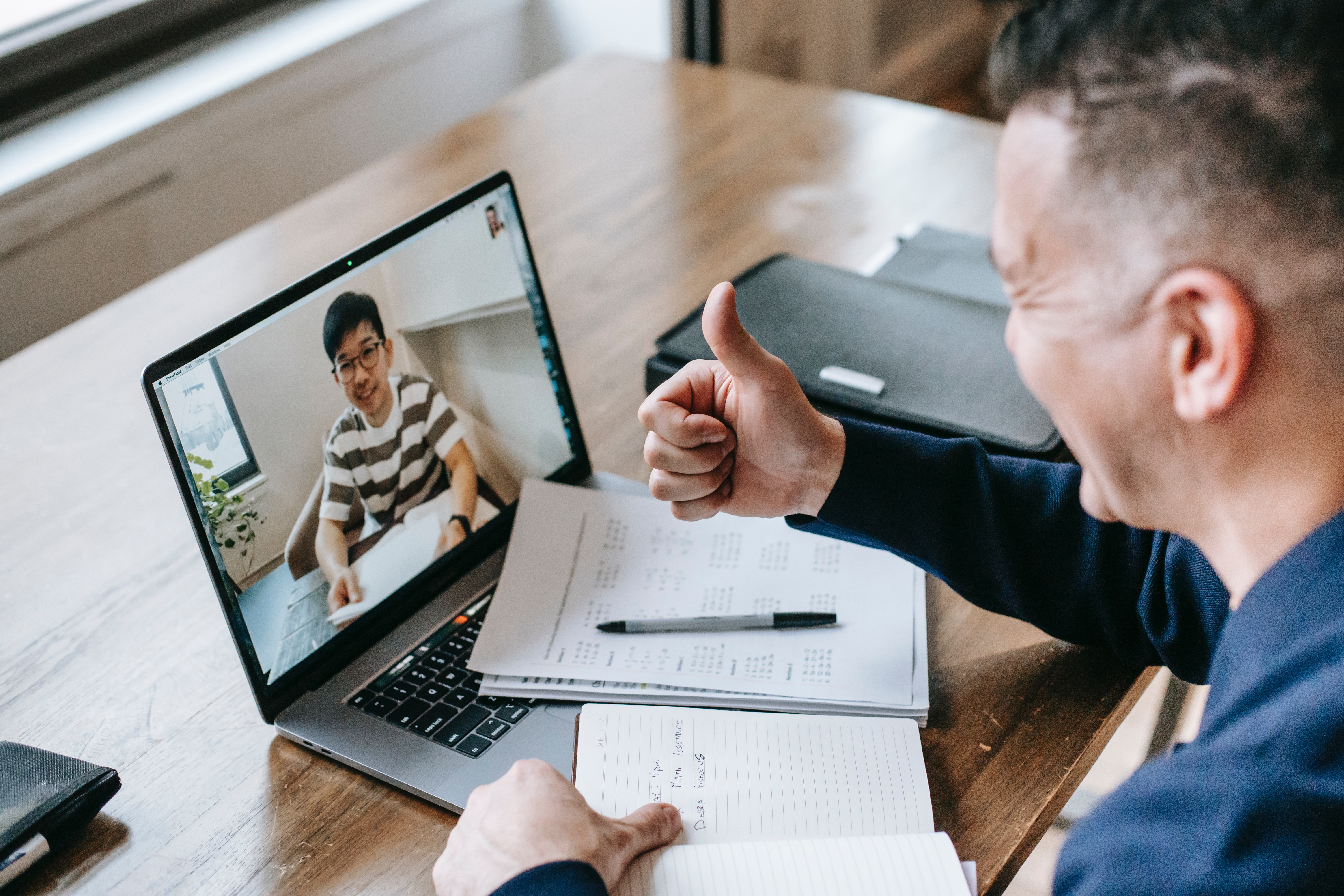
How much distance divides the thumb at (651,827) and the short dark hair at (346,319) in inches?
14.9

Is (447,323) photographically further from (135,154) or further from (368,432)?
(135,154)

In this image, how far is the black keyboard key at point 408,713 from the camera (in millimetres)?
795

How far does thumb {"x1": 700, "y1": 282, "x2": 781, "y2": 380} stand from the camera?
814 millimetres

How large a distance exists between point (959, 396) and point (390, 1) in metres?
1.99

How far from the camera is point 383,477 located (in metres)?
0.84

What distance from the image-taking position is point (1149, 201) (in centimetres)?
51

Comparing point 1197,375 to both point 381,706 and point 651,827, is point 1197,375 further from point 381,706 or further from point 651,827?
point 381,706

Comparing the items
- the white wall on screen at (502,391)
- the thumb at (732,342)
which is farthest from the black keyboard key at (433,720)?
the thumb at (732,342)

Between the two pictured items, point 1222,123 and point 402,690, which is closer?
point 1222,123

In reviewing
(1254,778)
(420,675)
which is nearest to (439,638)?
(420,675)

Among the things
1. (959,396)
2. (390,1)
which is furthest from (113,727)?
(390,1)

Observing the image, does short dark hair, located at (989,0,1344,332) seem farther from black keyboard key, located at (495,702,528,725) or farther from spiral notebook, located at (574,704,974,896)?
black keyboard key, located at (495,702,528,725)

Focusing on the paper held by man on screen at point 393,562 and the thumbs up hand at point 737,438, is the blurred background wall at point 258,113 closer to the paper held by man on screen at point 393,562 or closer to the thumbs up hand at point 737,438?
the paper held by man on screen at point 393,562

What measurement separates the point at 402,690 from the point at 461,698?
1.8 inches
